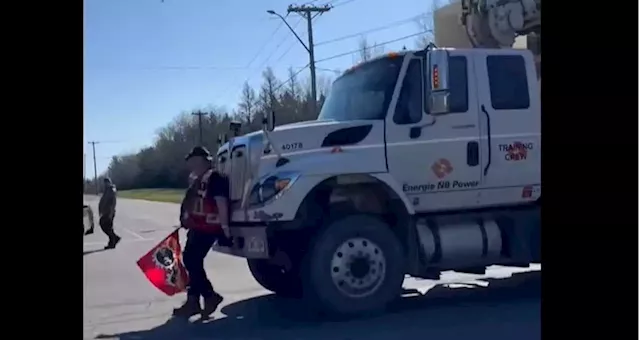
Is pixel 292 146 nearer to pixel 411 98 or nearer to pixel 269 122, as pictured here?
pixel 269 122

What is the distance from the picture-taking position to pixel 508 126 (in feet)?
25.9

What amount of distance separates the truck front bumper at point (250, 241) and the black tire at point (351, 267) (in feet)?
1.36

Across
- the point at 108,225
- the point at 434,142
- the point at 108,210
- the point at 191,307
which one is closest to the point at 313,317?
the point at 191,307

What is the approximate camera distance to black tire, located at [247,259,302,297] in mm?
8344

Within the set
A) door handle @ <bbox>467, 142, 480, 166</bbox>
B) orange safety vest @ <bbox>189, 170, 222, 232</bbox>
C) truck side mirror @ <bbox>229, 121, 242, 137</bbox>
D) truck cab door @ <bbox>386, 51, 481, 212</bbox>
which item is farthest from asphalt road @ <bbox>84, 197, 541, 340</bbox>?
truck side mirror @ <bbox>229, 121, 242, 137</bbox>

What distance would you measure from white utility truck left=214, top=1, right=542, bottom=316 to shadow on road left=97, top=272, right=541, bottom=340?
0.91ft

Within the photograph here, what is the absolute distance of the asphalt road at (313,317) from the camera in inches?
269

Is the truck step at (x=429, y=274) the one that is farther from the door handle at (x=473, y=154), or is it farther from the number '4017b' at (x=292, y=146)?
the number '4017b' at (x=292, y=146)

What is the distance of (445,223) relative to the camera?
7762 mm

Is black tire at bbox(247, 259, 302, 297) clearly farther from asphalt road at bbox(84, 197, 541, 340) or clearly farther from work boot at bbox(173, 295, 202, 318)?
work boot at bbox(173, 295, 202, 318)

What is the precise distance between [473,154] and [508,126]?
49 cm
